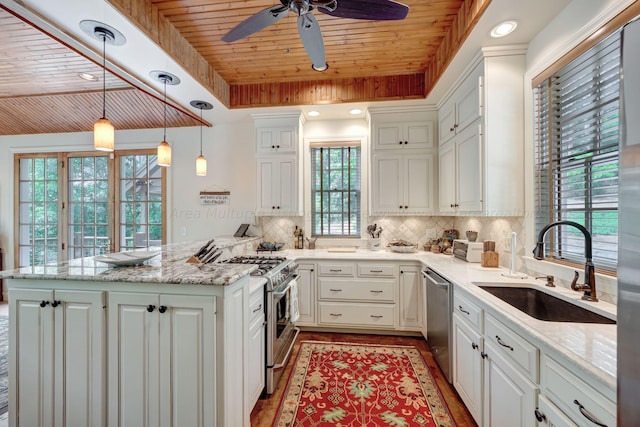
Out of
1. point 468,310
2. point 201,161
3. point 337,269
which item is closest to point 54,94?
point 201,161

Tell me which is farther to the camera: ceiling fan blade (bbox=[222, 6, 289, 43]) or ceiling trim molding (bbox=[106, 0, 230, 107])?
ceiling trim molding (bbox=[106, 0, 230, 107])

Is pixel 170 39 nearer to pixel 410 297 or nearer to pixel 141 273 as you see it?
pixel 141 273

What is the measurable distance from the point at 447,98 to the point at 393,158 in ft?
2.89

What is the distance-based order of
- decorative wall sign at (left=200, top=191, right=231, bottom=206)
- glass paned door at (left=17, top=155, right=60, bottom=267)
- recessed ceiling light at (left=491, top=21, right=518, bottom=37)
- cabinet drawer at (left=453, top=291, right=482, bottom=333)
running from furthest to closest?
glass paned door at (left=17, top=155, right=60, bottom=267), decorative wall sign at (left=200, top=191, right=231, bottom=206), recessed ceiling light at (left=491, top=21, right=518, bottom=37), cabinet drawer at (left=453, top=291, right=482, bottom=333)

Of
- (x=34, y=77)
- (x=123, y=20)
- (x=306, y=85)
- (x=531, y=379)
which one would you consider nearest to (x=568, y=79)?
(x=531, y=379)

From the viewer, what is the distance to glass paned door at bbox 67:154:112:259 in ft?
13.7

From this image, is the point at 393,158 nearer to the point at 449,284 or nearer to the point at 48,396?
the point at 449,284

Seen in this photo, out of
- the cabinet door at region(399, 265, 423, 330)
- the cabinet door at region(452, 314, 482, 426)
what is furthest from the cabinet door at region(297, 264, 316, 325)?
the cabinet door at region(452, 314, 482, 426)

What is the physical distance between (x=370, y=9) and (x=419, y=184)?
2245 millimetres

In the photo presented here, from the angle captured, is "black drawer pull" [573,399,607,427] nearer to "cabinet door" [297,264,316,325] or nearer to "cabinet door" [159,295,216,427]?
"cabinet door" [159,295,216,427]

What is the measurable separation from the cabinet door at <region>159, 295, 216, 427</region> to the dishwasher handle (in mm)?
1784

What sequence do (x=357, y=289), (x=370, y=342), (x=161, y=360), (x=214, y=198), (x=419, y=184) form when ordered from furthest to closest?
(x=214, y=198) < (x=419, y=184) < (x=357, y=289) < (x=370, y=342) < (x=161, y=360)

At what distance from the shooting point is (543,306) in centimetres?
177

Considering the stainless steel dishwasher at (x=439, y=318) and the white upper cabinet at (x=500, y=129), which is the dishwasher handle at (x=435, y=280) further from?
the white upper cabinet at (x=500, y=129)
